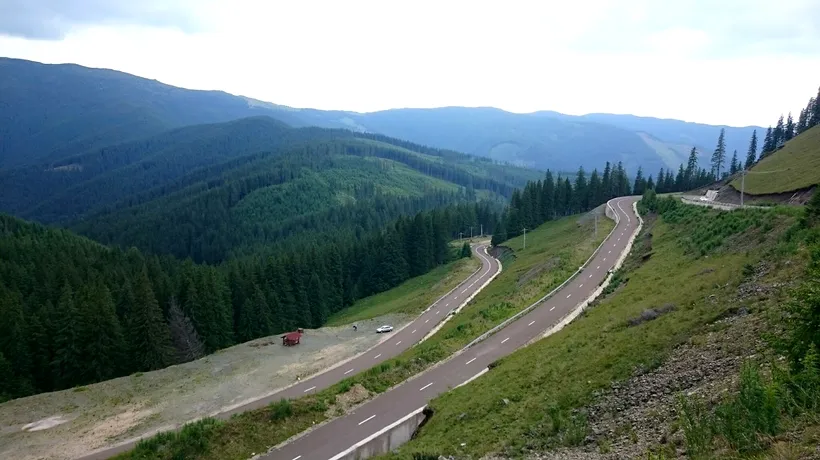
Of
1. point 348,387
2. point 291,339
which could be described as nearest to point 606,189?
point 291,339

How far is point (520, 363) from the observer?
95.9 ft

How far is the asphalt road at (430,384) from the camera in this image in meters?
28.2

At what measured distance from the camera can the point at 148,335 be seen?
59.9m

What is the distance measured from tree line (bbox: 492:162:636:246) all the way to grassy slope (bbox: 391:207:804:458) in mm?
86239

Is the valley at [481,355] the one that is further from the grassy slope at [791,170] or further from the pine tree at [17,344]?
the grassy slope at [791,170]

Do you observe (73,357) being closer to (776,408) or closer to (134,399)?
(134,399)

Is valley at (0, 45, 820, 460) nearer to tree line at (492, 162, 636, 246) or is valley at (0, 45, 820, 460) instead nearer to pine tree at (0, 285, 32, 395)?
pine tree at (0, 285, 32, 395)

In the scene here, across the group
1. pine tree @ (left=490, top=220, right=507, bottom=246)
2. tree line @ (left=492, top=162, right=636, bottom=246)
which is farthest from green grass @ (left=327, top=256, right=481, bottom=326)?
tree line @ (left=492, top=162, right=636, bottom=246)

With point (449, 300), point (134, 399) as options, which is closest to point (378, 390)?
point (134, 399)

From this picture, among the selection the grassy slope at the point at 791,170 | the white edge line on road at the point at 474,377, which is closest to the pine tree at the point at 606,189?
the grassy slope at the point at 791,170

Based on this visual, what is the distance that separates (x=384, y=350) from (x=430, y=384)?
16719 mm

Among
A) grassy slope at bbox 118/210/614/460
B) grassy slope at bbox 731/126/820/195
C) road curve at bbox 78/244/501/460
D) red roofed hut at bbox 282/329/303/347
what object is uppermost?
grassy slope at bbox 731/126/820/195

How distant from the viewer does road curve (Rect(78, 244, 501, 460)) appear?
35375mm

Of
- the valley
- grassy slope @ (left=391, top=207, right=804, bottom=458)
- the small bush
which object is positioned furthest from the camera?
the small bush
